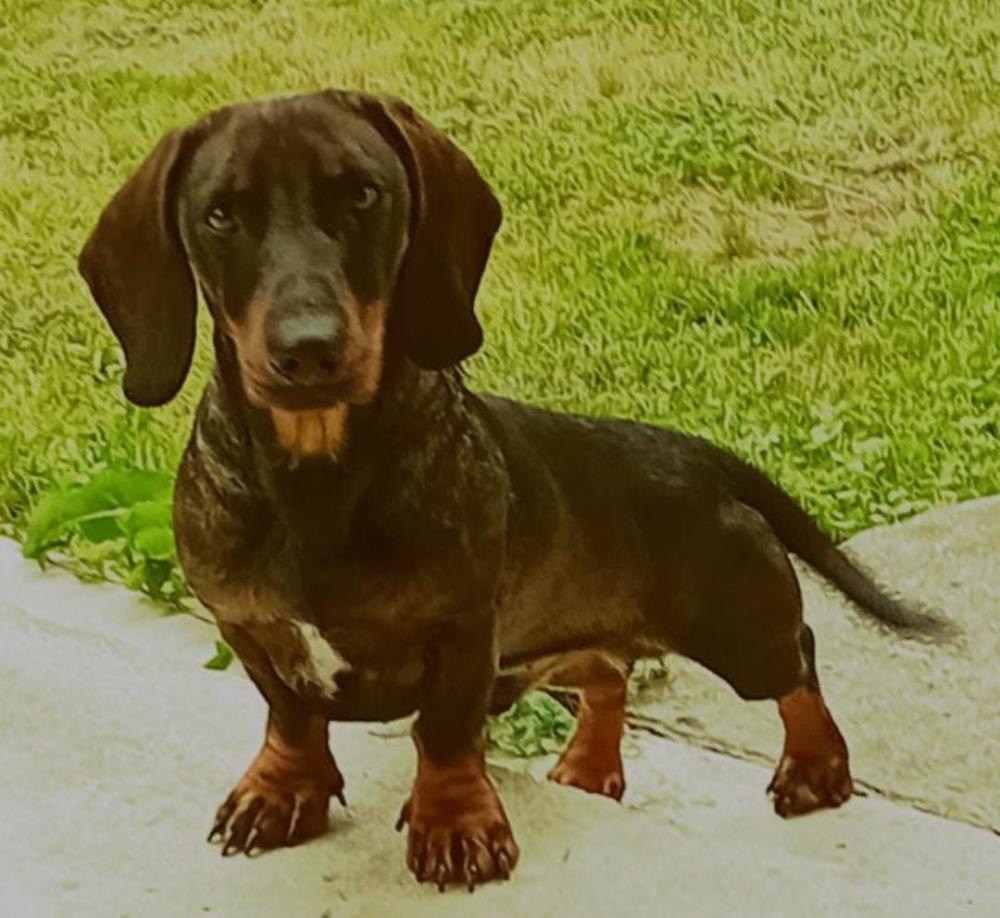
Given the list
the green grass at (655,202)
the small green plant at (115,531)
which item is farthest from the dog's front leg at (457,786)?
the green grass at (655,202)

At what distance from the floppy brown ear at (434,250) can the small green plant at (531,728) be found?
56cm

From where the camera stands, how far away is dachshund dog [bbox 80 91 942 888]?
3.54 ft

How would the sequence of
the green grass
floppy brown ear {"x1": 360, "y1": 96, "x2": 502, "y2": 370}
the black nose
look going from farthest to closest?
the green grass, floppy brown ear {"x1": 360, "y1": 96, "x2": 502, "y2": 370}, the black nose

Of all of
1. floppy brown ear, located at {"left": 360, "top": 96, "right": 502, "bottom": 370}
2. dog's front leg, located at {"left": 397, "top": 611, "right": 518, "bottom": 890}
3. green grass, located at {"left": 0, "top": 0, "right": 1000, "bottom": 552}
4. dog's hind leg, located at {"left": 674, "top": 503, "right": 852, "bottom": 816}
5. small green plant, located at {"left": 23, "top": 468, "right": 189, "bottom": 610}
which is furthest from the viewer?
green grass, located at {"left": 0, "top": 0, "right": 1000, "bottom": 552}

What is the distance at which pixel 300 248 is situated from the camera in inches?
41.8

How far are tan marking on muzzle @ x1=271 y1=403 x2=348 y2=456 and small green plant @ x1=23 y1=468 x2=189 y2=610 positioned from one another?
2.24 ft

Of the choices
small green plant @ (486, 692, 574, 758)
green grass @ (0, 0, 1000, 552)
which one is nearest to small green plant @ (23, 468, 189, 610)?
green grass @ (0, 0, 1000, 552)

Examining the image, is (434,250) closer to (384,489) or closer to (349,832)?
(384,489)

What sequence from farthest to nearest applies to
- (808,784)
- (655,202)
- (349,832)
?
(655,202), (808,784), (349,832)

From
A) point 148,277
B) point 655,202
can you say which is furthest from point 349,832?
point 655,202

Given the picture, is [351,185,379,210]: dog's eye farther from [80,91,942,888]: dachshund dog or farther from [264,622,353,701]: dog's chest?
[264,622,353,701]: dog's chest

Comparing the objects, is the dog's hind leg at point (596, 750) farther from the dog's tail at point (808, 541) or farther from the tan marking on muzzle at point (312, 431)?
the tan marking on muzzle at point (312, 431)

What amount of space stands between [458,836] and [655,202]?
5.51 feet

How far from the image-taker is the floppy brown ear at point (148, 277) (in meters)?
1.13
